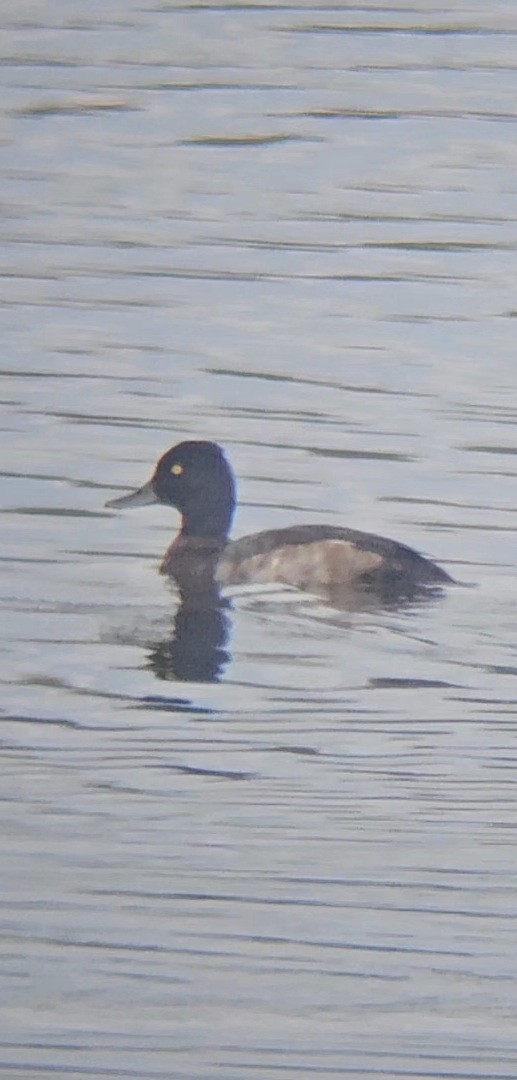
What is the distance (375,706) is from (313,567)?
197 cm

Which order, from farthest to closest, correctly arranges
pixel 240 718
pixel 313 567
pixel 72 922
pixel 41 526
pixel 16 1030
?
pixel 41 526
pixel 313 567
pixel 240 718
pixel 72 922
pixel 16 1030

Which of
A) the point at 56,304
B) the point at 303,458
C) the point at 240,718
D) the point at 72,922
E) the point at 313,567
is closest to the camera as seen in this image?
the point at 72,922

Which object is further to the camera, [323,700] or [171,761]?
[323,700]

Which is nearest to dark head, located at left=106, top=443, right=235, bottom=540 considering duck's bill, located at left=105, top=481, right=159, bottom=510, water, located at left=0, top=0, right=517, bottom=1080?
duck's bill, located at left=105, top=481, right=159, bottom=510

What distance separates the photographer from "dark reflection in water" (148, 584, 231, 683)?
9133mm

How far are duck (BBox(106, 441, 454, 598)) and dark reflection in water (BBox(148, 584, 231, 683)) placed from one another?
152 mm

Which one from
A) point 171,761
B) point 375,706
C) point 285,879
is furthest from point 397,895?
point 375,706

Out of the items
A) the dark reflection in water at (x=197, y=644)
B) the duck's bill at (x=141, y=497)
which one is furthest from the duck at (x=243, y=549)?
the dark reflection in water at (x=197, y=644)

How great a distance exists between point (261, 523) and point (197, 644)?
7.10ft

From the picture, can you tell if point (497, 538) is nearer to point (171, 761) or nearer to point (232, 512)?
point (232, 512)

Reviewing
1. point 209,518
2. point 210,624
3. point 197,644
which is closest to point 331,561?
point 210,624

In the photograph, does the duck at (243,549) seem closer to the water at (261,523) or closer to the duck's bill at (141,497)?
the duck's bill at (141,497)

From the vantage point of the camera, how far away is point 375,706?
28.0 ft

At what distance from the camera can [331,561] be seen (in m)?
10.4
